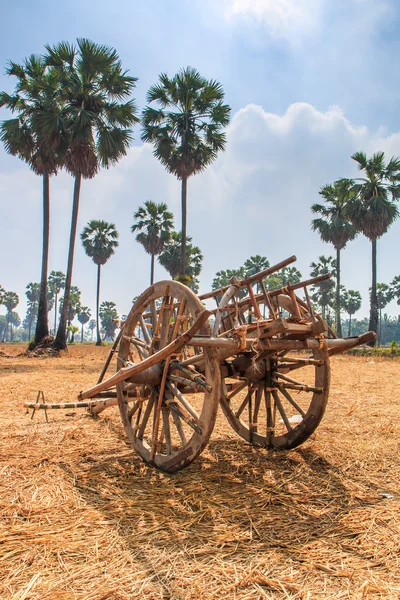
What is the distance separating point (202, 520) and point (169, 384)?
122 centimetres

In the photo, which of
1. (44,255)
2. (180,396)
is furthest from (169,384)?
(44,255)

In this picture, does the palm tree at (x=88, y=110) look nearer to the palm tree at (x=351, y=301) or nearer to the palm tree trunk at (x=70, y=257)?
the palm tree trunk at (x=70, y=257)

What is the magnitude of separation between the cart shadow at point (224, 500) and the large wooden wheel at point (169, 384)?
0.26 m

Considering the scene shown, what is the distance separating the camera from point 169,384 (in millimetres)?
3621

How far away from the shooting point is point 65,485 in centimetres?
319

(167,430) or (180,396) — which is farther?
(167,430)

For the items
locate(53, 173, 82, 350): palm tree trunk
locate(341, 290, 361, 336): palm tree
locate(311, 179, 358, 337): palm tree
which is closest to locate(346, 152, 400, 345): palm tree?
locate(311, 179, 358, 337): palm tree

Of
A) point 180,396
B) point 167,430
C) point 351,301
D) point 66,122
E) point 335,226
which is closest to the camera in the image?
point 180,396

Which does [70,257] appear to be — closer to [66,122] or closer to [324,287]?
[66,122]

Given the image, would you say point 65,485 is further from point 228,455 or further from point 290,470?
point 290,470

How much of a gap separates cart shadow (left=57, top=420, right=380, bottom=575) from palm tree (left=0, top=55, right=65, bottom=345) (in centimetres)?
1633

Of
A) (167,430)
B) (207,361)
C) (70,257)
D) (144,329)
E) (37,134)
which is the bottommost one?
(167,430)

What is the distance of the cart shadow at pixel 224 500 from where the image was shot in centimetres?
240

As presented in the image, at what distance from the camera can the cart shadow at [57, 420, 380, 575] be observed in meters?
2.40
